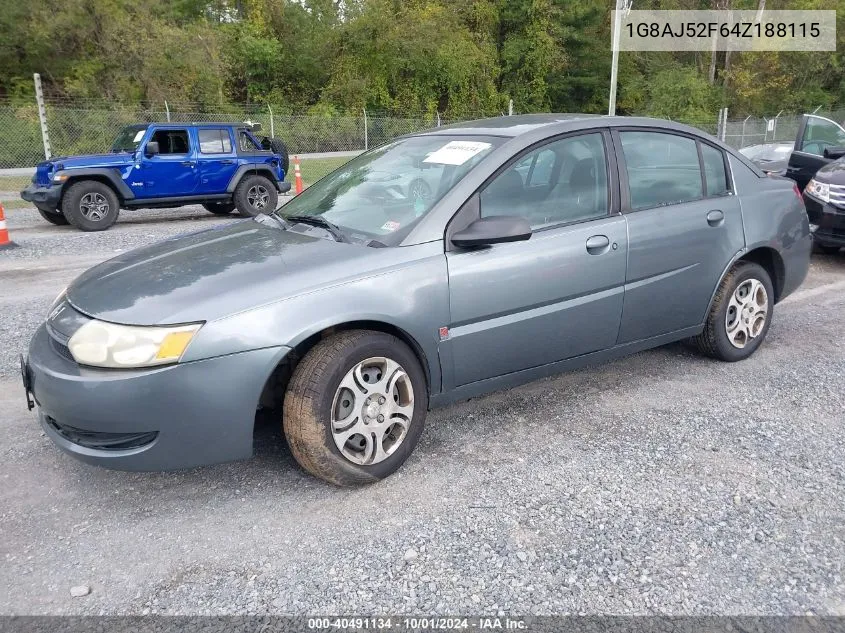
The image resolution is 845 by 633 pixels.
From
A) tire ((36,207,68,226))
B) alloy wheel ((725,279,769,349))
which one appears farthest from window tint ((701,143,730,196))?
tire ((36,207,68,226))

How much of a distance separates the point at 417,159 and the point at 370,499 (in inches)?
73.2

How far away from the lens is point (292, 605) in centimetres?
233

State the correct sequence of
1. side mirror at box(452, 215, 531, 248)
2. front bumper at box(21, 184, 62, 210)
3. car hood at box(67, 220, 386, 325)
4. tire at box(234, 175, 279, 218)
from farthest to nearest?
tire at box(234, 175, 279, 218), front bumper at box(21, 184, 62, 210), side mirror at box(452, 215, 531, 248), car hood at box(67, 220, 386, 325)

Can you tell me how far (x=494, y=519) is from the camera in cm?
281

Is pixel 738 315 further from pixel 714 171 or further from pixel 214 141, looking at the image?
pixel 214 141

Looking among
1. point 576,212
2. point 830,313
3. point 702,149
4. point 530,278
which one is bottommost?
point 830,313

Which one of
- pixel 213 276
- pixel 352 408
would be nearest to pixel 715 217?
pixel 352 408

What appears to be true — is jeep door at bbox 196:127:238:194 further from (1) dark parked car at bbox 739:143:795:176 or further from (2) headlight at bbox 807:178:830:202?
(2) headlight at bbox 807:178:830:202

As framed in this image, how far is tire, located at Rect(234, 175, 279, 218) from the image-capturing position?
12453 millimetres

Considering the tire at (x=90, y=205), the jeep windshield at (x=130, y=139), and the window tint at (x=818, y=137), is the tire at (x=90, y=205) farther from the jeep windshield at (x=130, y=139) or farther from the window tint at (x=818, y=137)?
the window tint at (x=818, y=137)

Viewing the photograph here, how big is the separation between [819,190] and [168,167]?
9.44 metres

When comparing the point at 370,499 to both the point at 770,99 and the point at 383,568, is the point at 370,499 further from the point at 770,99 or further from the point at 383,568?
the point at 770,99

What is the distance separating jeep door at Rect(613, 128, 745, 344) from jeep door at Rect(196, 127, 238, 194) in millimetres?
9425

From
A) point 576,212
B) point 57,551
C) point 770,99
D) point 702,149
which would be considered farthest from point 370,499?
point 770,99
